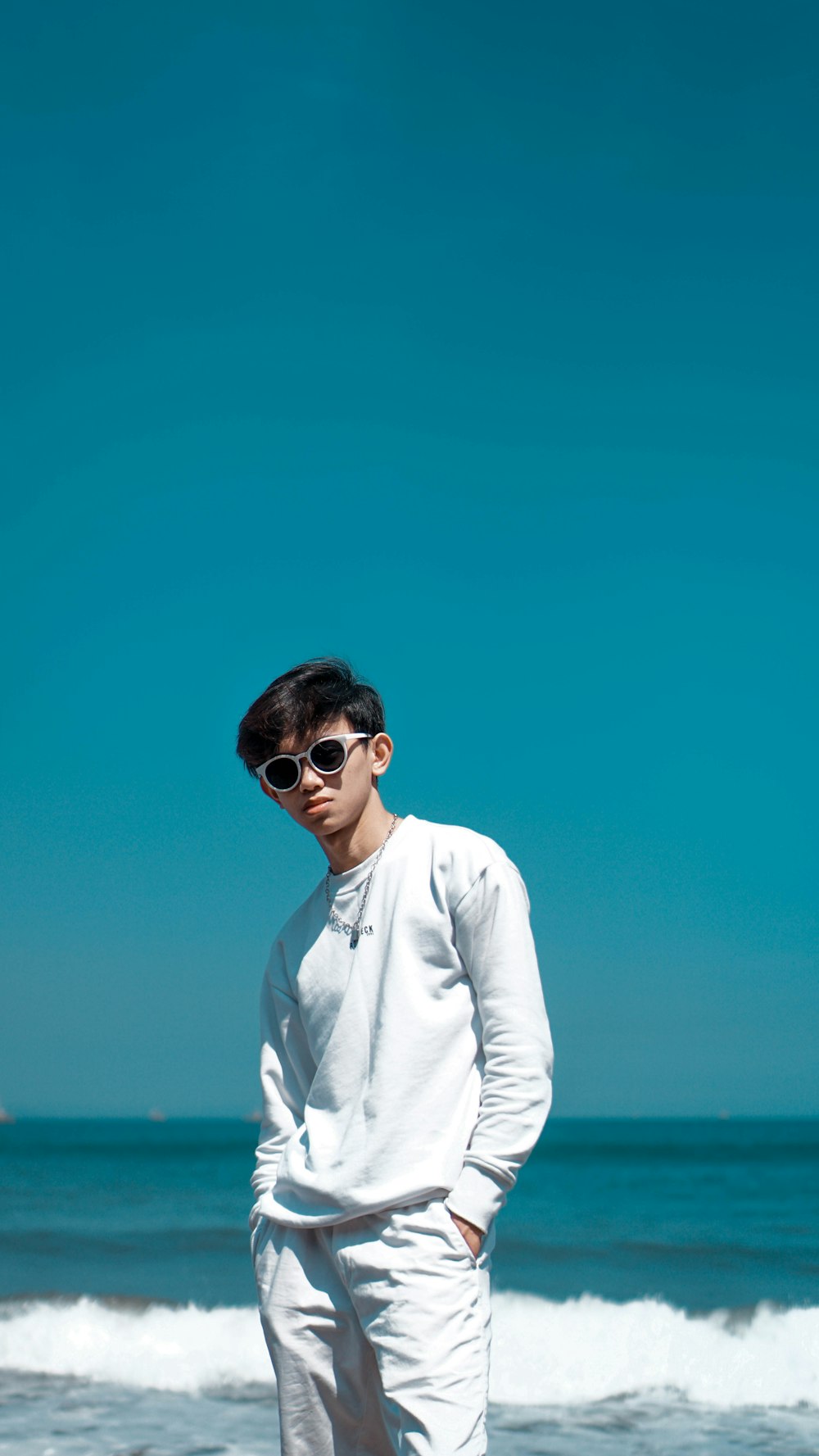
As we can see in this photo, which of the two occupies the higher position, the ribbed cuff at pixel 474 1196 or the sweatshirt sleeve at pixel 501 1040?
the sweatshirt sleeve at pixel 501 1040

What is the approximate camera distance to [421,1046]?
224 cm

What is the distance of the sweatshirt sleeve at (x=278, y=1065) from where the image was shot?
8.20 feet

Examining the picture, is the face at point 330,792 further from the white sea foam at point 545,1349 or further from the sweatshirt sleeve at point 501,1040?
the white sea foam at point 545,1349

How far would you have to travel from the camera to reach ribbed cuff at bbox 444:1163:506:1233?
2.11 metres

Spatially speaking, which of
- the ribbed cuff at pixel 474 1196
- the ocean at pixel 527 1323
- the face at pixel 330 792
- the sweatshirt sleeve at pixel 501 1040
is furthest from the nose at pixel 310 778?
the ocean at pixel 527 1323

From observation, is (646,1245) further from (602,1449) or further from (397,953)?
(397,953)

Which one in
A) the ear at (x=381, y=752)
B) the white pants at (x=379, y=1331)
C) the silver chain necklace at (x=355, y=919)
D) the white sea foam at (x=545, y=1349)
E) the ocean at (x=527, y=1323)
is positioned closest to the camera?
the white pants at (x=379, y=1331)

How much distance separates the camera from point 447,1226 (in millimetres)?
2107

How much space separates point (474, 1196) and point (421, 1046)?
27cm

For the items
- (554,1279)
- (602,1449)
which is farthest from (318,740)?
(554,1279)

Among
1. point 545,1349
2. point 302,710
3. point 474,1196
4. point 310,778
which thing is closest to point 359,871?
point 310,778

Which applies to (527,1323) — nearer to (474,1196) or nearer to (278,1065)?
(278,1065)

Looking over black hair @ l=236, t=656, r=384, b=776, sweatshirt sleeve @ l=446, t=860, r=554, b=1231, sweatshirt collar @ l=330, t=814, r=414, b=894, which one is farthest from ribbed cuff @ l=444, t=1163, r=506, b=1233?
black hair @ l=236, t=656, r=384, b=776

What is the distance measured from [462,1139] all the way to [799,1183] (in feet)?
78.2
